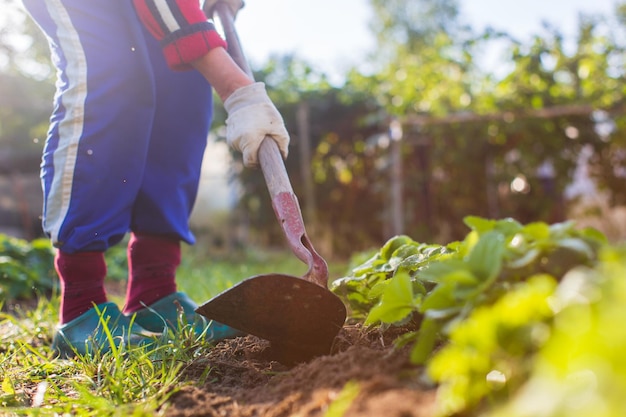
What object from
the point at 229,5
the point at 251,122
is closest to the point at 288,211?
the point at 251,122

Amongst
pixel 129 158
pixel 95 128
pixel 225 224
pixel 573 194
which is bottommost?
pixel 573 194

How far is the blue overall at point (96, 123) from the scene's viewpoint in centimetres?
184

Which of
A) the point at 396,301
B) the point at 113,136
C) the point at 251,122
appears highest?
the point at 113,136

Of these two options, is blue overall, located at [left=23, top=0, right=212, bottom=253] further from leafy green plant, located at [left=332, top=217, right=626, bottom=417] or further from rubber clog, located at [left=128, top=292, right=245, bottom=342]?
leafy green plant, located at [left=332, top=217, right=626, bottom=417]

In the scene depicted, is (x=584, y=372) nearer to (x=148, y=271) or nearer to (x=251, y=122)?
(x=251, y=122)

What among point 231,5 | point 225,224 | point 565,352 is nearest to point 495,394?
point 565,352

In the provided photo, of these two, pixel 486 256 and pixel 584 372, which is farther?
pixel 486 256

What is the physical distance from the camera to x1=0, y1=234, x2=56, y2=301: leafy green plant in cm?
354

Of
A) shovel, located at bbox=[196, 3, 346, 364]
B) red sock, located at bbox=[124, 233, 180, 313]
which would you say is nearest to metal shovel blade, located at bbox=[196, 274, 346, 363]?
shovel, located at bbox=[196, 3, 346, 364]

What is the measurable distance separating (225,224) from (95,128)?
678cm

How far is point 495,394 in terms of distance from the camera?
0.89 metres

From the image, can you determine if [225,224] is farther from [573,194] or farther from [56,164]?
[56,164]

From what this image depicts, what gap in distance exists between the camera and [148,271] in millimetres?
2156

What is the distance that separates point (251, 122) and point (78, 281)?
757 millimetres
